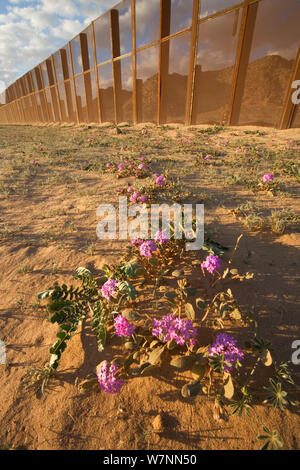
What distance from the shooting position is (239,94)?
10133 mm

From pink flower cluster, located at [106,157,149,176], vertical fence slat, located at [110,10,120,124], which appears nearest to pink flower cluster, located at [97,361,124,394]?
pink flower cluster, located at [106,157,149,176]

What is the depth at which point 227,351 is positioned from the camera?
5.96ft

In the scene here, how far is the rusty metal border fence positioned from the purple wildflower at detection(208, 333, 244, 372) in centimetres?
1051

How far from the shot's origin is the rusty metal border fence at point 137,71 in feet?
30.7

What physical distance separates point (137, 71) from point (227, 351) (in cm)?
1714

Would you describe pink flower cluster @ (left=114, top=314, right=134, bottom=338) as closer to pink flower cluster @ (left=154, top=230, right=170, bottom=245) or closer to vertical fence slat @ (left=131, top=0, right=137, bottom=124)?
pink flower cluster @ (left=154, top=230, right=170, bottom=245)

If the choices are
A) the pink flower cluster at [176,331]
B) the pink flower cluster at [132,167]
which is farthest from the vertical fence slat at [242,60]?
the pink flower cluster at [176,331]

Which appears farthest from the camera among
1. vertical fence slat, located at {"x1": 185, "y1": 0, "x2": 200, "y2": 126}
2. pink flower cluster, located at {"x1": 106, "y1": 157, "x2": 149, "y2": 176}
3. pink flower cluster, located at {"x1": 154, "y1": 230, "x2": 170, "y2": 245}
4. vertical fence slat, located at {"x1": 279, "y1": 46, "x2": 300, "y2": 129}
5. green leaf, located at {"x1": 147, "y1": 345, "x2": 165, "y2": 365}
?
vertical fence slat, located at {"x1": 185, "y1": 0, "x2": 200, "y2": 126}

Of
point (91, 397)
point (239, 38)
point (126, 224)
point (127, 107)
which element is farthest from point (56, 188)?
point (127, 107)

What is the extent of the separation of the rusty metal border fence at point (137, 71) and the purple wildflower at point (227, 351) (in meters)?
10.5

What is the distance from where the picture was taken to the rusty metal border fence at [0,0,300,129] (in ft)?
30.7

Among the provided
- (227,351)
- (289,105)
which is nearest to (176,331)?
(227,351)

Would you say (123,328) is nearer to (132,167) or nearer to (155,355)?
(155,355)

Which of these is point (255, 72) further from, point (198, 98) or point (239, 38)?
point (198, 98)
